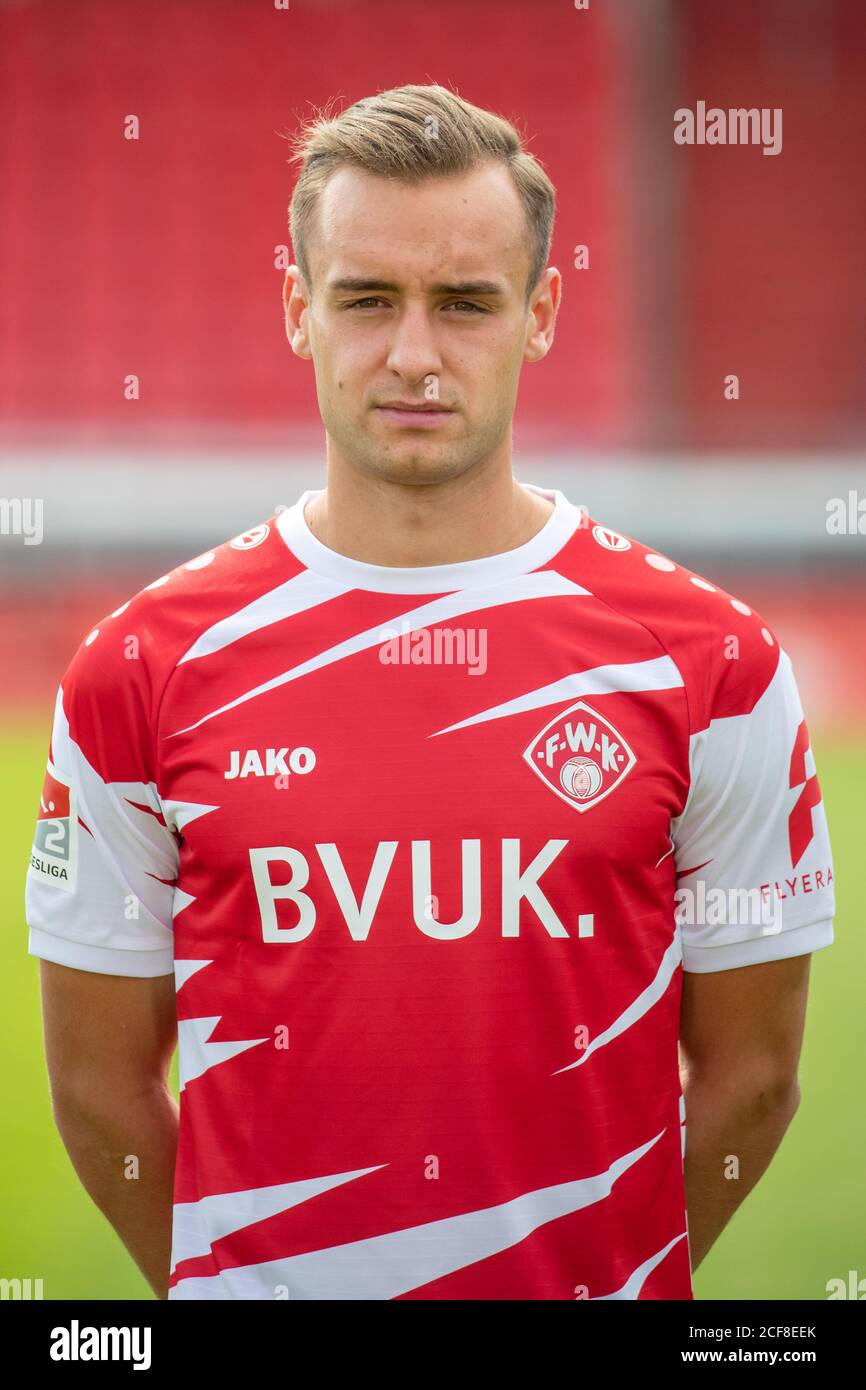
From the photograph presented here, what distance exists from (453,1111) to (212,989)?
0.28 meters

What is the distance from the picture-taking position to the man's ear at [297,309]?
159cm

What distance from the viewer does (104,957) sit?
1602 mm

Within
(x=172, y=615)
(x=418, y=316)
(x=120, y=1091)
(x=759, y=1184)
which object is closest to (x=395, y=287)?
(x=418, y=316)

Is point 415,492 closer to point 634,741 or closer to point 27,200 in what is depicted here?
point 634,741

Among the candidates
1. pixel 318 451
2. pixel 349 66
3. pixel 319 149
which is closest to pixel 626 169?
pixel 349 66

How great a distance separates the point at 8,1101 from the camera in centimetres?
A: 417

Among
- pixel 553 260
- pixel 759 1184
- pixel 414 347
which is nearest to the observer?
pixel 414 347

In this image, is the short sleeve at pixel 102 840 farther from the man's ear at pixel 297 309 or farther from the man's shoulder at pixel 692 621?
the man's shoulder at pixel 692 621

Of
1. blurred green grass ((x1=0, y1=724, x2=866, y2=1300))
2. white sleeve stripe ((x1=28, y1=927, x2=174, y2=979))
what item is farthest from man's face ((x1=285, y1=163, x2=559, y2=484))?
blurred green grass ((x1=0, y1=724, x2=866, y2=1300))

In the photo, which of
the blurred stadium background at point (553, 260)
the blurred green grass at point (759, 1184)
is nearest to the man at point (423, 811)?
the blurred green grass at point (759, 1184)

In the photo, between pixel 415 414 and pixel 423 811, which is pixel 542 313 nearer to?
pixel 415 414

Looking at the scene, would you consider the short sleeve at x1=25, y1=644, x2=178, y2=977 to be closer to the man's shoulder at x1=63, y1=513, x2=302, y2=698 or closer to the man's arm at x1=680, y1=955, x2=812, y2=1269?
the man's shoulder at x1=63, y1=513, x2=302, y2=698

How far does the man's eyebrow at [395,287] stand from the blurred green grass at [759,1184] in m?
1.81

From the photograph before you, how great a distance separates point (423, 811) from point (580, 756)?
6.6 inches
